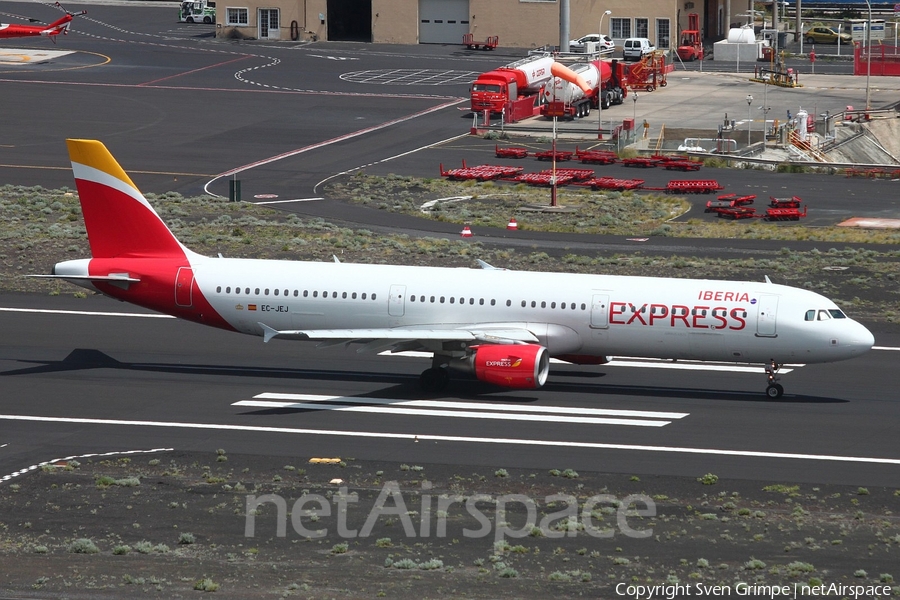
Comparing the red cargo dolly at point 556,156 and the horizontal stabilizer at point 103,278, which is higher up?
the red cargo dolly at point 556,156

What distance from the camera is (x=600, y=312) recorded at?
3925 centimetres

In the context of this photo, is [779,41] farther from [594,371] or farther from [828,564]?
[828,564]

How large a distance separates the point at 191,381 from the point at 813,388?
19.9 metres

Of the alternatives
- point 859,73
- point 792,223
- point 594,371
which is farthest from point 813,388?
point 859,73

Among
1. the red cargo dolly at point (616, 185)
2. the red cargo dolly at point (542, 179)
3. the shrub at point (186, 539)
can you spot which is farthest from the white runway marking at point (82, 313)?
the red cargo dolly at point (616, 185)

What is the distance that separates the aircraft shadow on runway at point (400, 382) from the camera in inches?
1577

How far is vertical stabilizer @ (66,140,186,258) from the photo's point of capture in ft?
139

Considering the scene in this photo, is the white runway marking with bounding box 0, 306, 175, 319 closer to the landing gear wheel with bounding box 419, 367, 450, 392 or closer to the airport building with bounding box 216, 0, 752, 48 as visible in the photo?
the landing gear wheel with bounding box 419, 367, 450, 392

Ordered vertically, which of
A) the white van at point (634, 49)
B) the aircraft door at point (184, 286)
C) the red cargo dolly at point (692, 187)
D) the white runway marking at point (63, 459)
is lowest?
the white runway marking at point (63, 459)

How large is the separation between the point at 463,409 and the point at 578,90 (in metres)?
61.7

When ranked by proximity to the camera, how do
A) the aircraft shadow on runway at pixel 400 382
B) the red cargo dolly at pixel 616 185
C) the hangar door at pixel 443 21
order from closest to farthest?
1. the aircraft shadow on runway at pixel 400 382
2. the red cargo dolly at pixel 616 185
3. the hangar door at pixel 443 21

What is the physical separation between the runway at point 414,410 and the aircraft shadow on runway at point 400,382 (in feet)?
0.23

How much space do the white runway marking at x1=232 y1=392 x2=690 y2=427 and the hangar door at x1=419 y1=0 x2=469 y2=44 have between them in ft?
315

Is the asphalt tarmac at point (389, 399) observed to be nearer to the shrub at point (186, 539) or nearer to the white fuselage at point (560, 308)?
the white fuselage at point (560, 308)
